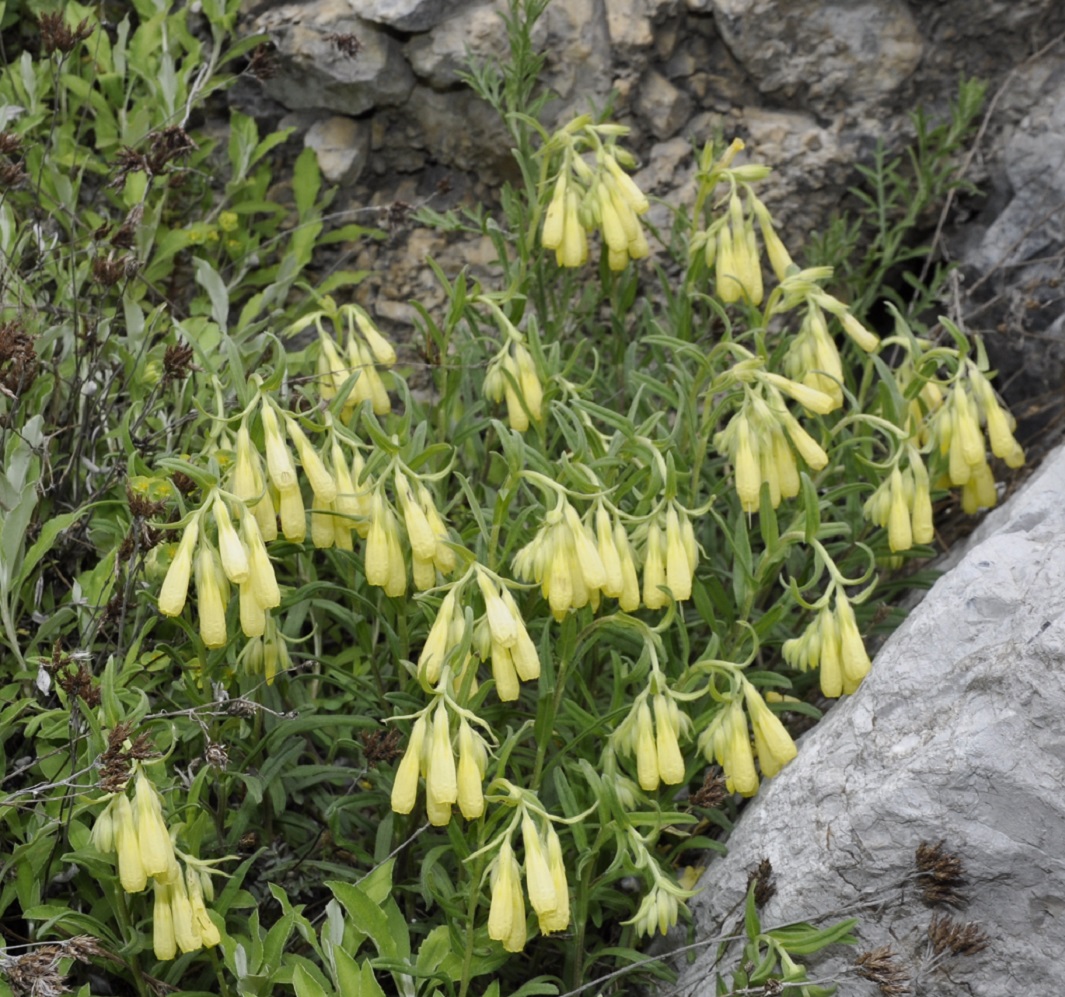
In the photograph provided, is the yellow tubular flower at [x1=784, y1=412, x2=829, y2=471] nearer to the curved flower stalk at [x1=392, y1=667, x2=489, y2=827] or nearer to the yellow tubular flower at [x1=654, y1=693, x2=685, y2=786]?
the yellow tubular flower at [x1=654, y1=693, x2=685, y2=786]

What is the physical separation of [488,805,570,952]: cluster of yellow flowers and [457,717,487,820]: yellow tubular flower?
0.31ft

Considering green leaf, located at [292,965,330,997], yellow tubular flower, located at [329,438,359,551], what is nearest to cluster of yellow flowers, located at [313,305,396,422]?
yellow tubular flower, located at [329,438,359,551]

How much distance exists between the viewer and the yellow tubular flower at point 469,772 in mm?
2645

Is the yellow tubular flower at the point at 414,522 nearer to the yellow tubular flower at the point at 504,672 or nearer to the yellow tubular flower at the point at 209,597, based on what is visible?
the yellow tubular flower at the point at 504,672

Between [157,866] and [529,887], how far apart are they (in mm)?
718

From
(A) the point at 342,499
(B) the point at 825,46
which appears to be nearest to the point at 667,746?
(A) the point at 342,499

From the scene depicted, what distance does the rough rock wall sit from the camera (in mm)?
4805

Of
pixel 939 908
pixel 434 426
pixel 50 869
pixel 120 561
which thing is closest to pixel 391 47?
pixel 434 426

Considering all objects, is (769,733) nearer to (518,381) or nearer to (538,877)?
(538,877)

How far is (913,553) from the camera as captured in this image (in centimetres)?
374

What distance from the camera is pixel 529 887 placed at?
267cm

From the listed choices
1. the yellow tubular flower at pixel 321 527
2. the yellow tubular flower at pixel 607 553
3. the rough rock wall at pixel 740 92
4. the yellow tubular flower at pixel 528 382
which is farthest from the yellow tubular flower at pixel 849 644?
the rough rock wall at pixel 740 92

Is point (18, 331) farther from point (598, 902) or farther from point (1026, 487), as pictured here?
point (1026, 487)

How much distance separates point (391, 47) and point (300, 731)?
2.65m
